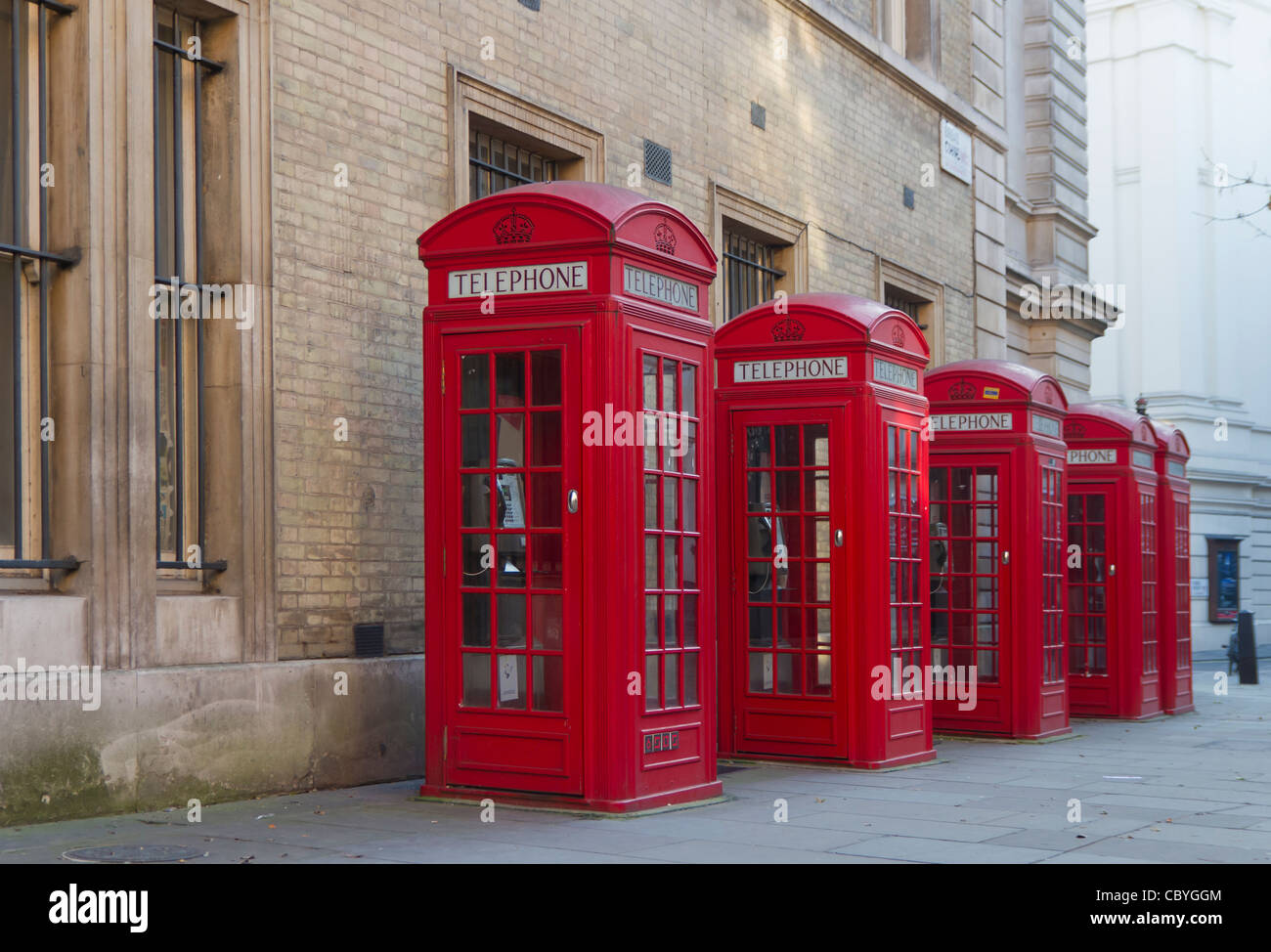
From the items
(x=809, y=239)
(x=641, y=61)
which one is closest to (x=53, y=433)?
(x=641, y=61)

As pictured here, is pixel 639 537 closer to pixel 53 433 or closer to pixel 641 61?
pixel 53 433

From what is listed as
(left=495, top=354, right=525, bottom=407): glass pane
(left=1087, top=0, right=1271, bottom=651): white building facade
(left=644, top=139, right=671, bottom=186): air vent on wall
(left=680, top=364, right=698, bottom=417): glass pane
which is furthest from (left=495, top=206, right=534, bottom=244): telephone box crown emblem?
(left=1087, top=0, right=1271, bottom=651): white building facade

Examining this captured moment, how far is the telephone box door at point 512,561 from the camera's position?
26.1 feet

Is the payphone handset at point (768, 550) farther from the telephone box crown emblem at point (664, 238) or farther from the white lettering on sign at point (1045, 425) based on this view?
the white lettering on sign at point (1045, 425)

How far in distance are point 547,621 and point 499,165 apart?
4.68 metres

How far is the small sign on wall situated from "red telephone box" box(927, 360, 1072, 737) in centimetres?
725

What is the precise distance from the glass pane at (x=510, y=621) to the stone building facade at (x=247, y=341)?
139cm

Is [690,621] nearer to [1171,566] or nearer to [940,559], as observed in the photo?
[940,559]

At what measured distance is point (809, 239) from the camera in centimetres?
1566

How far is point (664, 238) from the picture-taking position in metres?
8.38

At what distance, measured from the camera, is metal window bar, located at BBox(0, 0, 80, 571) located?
773 centimetres

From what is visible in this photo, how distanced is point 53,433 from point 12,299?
0.70 m

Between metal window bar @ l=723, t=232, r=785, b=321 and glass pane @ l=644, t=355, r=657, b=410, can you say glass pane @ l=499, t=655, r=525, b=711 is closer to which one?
glass pane @ l=644, t=355, r=657, b=410

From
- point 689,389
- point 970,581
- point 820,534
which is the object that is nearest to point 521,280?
point 689,389
